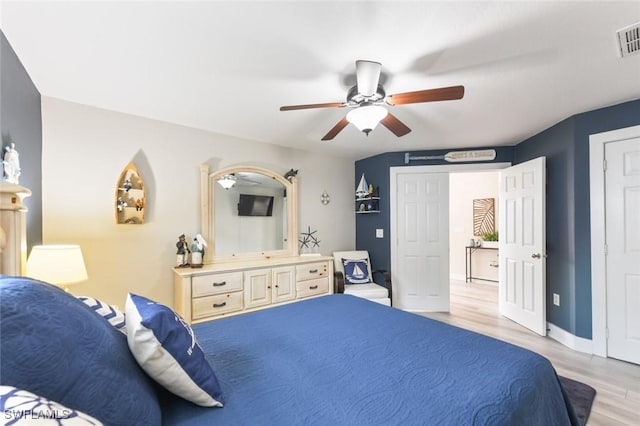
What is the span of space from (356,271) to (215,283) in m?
2.00

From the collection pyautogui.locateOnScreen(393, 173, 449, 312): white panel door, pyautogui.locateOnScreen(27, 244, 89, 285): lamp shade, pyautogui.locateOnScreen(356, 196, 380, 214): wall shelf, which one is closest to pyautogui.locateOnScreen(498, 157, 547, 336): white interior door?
pyautogui.locateOnScreen(393, 173, 449, 312): white panel door

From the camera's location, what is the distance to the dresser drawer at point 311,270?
343 centimetres

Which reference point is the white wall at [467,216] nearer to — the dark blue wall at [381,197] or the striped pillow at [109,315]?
the dark blue wall at [381,197]

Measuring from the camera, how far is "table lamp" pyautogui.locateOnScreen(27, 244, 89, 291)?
166cm

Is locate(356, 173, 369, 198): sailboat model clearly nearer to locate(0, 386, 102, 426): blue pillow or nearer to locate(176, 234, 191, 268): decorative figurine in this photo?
locate(176, 234, 191, 268): decorative figurine

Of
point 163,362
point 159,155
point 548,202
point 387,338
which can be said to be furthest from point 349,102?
point 548,202

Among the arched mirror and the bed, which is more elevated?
the arched mirror

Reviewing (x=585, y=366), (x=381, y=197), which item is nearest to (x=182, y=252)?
(x=381, y=197)

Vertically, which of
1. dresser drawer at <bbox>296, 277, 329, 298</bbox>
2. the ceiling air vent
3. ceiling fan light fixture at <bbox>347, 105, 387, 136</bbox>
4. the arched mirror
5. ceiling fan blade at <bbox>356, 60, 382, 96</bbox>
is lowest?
dresser drawer at <bbox>296, 277, 329, 298</bbox>

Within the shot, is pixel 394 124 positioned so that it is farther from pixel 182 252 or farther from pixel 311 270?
pixel 182 252

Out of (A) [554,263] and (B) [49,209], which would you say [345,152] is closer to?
(A) [554,263]

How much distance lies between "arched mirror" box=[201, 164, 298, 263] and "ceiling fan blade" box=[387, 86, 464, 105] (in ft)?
7.19

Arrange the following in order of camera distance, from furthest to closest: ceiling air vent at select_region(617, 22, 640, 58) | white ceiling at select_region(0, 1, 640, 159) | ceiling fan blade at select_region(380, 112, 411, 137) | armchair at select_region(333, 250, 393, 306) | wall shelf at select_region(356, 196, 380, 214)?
wall shelf at select_region(356, 196, 380, 214) → armchair at select_region(333, 250, 393, 306) → ceiling fan blade at select_region(380, 112, 411, 137) → ceiling air vent at select_region(617, 22, 640, 58) → white ceiling at select_region(0, 1, 640, 159)

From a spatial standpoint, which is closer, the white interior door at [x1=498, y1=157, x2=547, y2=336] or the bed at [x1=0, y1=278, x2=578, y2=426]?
the bed at [x1=0, y1=278, x2=578, y2=426]
